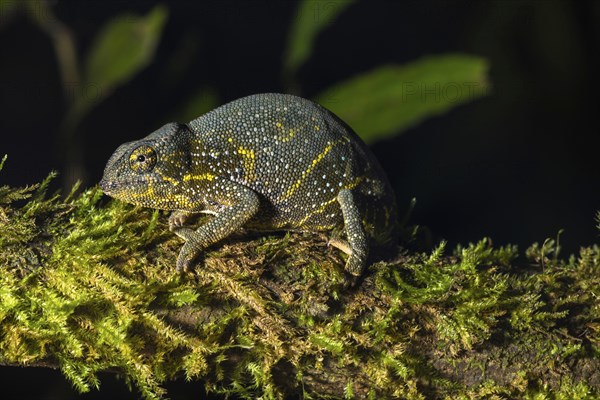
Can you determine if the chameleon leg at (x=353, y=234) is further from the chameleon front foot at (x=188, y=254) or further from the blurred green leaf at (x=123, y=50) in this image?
the blurred green leaf at (x=123, y=50)

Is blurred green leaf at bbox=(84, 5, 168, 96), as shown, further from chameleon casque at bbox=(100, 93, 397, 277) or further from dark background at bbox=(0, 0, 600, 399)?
chameleon casque at bbox=(100, 93, 397, 277)

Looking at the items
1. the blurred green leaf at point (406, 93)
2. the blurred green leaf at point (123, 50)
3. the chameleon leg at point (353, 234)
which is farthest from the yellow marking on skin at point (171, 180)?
the blurred green leaf at point (123, 50)

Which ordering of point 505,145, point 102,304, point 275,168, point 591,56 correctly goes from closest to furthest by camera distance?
1. point 102,304
2. point 275,168
3. point 591,56
4. point 505,145

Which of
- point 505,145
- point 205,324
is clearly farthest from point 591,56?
point 205,324

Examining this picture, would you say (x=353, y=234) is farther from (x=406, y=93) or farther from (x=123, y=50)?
(x=123, y=50)

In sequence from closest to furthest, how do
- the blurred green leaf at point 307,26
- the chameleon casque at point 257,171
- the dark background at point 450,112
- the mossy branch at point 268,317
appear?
1. the mossy branch at point 268,317
2. the chameleon casque at point 257,171
3. the blurred green leaf at point 307,26
4. the dark background at point 450,112

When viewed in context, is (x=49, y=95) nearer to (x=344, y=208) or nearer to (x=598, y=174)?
(x=344, y=208)

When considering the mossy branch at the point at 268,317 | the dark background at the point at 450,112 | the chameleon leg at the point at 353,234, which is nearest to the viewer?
the mossy branch at the point at 268,317
